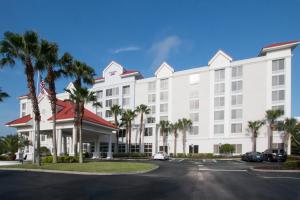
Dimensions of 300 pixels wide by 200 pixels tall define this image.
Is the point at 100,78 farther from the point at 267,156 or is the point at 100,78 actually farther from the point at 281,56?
the point at 267,156

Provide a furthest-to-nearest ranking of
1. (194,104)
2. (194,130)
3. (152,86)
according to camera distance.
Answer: (152,86) → (194,104) → (194,130)

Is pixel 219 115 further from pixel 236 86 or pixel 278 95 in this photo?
pixel 278 95

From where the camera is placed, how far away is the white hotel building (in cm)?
5597

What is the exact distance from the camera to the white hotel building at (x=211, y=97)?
184 ft

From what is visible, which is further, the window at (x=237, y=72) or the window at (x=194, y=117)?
the window at (x=194, y=117)

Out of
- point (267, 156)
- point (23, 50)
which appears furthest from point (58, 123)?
point (267, 156)

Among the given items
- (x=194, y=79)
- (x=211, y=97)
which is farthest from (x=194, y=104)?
(x=194, y=79)

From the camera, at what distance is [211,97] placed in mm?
63000

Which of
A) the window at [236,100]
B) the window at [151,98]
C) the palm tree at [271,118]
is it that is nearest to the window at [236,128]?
the window at [236,100]

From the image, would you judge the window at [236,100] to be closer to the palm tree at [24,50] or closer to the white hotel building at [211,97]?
the white hotel building at [211,97]

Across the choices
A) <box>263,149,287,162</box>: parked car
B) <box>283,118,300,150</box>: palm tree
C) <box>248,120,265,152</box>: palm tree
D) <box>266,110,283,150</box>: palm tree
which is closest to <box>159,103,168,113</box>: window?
<box>248,120,265,152</box>: palm tree

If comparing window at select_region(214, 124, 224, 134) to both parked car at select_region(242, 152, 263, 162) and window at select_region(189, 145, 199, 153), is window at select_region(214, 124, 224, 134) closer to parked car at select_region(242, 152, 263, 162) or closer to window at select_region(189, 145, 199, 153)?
window at select_region(189, 145, 199, 153)

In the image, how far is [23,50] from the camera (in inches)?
1051

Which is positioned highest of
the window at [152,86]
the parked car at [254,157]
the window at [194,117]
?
the window at [152,86]
